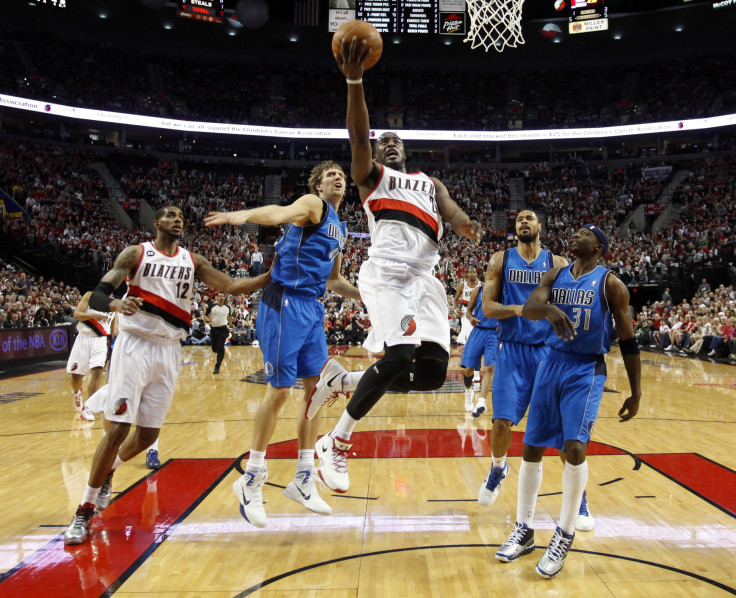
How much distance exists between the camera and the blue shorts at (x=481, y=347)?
8086 mm

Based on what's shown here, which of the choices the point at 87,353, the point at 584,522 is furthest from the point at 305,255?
the point at 87,353

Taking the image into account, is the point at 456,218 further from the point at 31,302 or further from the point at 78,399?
the point at 31,302

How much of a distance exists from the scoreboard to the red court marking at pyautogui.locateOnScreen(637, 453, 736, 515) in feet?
80.1

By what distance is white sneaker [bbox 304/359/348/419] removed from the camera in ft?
14.5

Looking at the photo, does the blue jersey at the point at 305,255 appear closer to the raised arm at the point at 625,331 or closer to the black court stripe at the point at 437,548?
the black court stripe at the point at 437,548

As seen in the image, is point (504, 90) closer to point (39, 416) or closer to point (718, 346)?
point (718, 346)

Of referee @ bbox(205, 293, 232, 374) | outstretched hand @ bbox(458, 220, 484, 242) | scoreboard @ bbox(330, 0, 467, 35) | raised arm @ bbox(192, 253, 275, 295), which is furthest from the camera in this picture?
scoreboard @ bbox(330, 0, 467, 35)

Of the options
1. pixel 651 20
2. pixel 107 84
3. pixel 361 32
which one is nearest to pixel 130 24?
pixel 107 84

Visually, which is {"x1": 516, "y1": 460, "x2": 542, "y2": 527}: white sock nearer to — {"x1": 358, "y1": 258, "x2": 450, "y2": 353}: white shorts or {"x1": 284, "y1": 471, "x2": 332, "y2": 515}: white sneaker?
{"x1": 358, "y1": 258, "x2": 450, "y2": 353}: white shorts

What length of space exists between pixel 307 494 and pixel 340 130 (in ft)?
113

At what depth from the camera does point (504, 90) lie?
131 ft

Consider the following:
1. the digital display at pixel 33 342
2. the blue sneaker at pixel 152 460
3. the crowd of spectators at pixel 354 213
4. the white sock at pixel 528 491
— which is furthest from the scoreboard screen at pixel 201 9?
the white sock at pixel 528 491

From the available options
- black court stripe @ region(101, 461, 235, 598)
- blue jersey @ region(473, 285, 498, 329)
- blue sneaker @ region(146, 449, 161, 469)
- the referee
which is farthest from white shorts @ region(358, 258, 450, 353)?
the referee

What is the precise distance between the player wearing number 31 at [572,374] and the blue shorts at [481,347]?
402 cm
